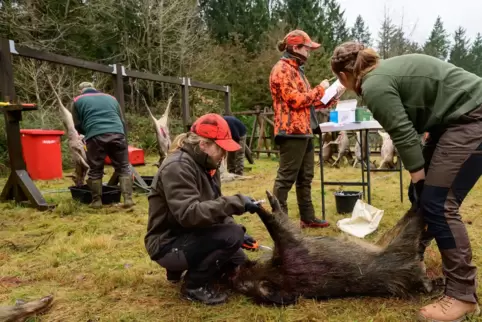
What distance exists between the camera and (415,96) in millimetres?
2088

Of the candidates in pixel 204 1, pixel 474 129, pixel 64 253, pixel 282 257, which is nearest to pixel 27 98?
pixel 64 253

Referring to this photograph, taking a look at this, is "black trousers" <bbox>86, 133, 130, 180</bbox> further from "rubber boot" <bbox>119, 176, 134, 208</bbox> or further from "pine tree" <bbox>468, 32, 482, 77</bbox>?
"pine tree" <bbox>468, 32, 482, 77</bbox>

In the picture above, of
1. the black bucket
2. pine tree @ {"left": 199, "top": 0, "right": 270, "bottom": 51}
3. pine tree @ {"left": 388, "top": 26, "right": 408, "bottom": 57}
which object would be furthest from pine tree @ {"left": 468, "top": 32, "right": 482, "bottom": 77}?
the black bucket

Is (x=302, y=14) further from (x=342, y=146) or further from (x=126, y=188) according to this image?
(x=126, y=188)

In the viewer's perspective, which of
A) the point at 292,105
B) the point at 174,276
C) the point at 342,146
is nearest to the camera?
the point at 174,276

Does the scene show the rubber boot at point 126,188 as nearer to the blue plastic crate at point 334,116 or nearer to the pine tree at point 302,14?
the blue plastic crate at point 334,116

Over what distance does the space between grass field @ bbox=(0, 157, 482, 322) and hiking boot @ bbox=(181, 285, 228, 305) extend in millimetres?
44

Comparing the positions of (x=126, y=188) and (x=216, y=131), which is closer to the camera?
(x=216, y=131)

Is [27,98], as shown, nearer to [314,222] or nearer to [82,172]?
[82,172]

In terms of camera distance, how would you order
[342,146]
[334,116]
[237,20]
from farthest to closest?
[237,20]
[342,146]
[334,116]

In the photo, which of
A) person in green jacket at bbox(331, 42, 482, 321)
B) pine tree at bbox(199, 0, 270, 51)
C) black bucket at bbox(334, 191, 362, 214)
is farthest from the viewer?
pine tree at bbox(199, 0, 270, 51)

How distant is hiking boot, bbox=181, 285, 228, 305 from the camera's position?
244 centimetres

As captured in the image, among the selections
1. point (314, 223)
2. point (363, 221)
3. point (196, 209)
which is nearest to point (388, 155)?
point (314, 223)

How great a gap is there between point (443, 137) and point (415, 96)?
0.90ft
